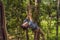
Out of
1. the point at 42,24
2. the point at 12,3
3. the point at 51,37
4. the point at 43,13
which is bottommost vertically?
the point at 51,37

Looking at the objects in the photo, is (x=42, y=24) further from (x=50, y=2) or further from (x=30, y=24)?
(x=30, y=24)

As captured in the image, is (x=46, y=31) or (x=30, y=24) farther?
(x=46, y=31)

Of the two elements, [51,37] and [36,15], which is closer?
[36,15]

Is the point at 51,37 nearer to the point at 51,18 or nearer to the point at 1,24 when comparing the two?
the point at 51,18

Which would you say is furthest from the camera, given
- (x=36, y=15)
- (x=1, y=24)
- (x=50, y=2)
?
(x=50, y=2)

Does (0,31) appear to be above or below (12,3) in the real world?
below

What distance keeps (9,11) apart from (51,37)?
732 mm

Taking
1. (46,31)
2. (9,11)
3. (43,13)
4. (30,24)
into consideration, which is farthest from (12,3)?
(30,24)

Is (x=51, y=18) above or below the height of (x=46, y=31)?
above

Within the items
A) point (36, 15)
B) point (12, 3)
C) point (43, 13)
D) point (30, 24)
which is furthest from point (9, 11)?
point (30, 24)

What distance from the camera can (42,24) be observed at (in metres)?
→ 2.49

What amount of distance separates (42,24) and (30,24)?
0.79m

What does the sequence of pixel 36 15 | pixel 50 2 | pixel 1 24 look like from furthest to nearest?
pixel 50 2
pixel 36 15
pixel 1 24

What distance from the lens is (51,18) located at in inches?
97.0
